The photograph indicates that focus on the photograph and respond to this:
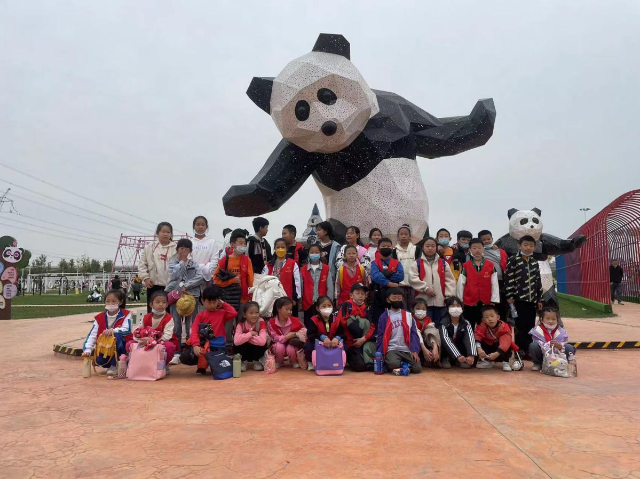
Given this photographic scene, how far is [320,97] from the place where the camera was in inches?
239

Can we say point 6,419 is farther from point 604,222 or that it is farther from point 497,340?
point 604,222

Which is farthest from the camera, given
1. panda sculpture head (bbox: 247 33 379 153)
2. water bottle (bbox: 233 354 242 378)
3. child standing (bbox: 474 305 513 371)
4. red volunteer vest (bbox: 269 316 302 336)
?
panda sculpture head (bbox: 247 33 379 153)

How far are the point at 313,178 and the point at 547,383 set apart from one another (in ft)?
14.3

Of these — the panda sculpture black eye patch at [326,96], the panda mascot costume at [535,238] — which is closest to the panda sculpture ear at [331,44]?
the panda sculpture black eye patch at [326,96]

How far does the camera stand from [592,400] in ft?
10.1

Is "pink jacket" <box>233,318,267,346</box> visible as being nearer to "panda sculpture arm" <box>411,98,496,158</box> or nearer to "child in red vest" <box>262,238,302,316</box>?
"child in red vest" <box>262,238,302,316</box>

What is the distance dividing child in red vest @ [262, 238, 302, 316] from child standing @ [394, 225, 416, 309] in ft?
3.53

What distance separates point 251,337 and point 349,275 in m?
1.17

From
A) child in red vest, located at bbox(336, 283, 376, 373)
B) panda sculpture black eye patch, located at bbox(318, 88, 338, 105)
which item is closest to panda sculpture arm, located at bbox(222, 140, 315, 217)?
panda sculpture black eye patch, located at bbox(318, 88, 338, 105)

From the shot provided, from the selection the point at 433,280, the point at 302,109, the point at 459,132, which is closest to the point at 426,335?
the point at 433,280

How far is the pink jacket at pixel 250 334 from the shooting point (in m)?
4.37

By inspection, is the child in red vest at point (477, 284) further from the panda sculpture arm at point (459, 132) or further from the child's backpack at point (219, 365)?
the panda sculpture arm at point (459, 132)

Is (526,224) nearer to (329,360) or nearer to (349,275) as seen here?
(349,275)

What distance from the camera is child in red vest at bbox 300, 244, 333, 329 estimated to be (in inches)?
192
